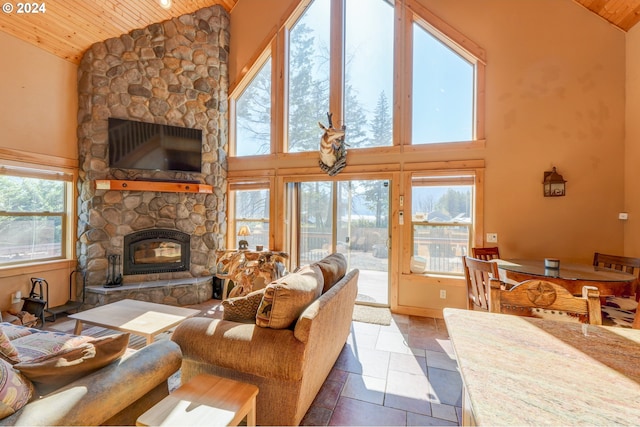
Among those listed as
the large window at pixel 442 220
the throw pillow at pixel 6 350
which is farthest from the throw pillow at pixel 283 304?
the large window at pixel 442 220

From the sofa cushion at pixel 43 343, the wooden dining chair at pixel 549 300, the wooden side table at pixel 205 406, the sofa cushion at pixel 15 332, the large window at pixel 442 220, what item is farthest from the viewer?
the large window at pixel 442 220

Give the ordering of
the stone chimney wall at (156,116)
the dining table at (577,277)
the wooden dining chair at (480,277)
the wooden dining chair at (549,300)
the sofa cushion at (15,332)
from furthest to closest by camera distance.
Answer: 1. the stone chimney wall at (156,116)
2. the wooden dining chair at (480,277)
3. the dining table at (577,277)
4. the sofa cushion at (15,332)
5. the wooden dining chair at (549,300)

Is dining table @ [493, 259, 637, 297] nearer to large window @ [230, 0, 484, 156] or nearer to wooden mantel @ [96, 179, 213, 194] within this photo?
large window @ [230, 0, 484, 156]

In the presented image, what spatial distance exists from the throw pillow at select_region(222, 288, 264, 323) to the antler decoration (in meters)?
2.70

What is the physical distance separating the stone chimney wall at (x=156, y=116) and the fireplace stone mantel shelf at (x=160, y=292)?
18 centimetres

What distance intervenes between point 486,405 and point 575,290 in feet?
8.17

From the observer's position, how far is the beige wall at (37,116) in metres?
3.61

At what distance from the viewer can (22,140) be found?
3.74 meters

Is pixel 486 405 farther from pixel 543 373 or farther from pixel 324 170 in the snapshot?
pixel 324 170

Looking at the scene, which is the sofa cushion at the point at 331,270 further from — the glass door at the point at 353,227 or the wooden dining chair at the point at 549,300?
the glass door at the point at 353,227

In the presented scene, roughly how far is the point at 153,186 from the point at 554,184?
5.73 metres

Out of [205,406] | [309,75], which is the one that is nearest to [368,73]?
[309,75]

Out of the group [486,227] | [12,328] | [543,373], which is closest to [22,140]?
[12,328]

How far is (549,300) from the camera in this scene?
4.80 ft
